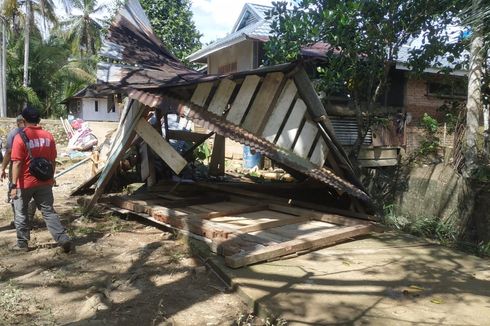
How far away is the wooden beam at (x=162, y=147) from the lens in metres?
5.92

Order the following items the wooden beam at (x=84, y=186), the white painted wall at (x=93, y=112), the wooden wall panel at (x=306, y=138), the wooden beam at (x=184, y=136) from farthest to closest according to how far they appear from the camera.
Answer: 1. the white painted wall at (x=93, y=112)
2. the wooden beam at (x=184, y=136)
3. the wooden beam at (x=84, y=186)
4. the wooden wall panel at (x=306, y=138)

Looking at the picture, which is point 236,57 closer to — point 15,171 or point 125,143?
point 125,143

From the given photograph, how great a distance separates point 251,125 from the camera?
5793 millimetres

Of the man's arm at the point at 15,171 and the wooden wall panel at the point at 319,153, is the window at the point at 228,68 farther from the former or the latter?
the man's arm at the point at 15,171

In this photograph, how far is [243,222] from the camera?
6.11 metres

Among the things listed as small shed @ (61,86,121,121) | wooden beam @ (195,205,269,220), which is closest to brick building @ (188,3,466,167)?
wooden beam @ (195,205,269,220)

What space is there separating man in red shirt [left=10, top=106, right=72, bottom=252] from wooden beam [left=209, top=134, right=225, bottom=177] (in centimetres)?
418

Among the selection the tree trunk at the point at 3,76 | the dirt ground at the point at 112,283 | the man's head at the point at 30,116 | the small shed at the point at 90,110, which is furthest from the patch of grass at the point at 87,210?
the small shed at the point at 90,110

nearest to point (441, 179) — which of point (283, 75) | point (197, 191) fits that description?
point (283, 75)

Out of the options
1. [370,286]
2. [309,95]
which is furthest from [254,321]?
[309,95]

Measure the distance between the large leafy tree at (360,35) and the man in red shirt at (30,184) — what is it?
4.36m

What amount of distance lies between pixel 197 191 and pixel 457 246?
4.27 meters

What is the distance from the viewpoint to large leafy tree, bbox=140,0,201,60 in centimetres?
2498

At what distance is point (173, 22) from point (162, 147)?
21.2 meters
